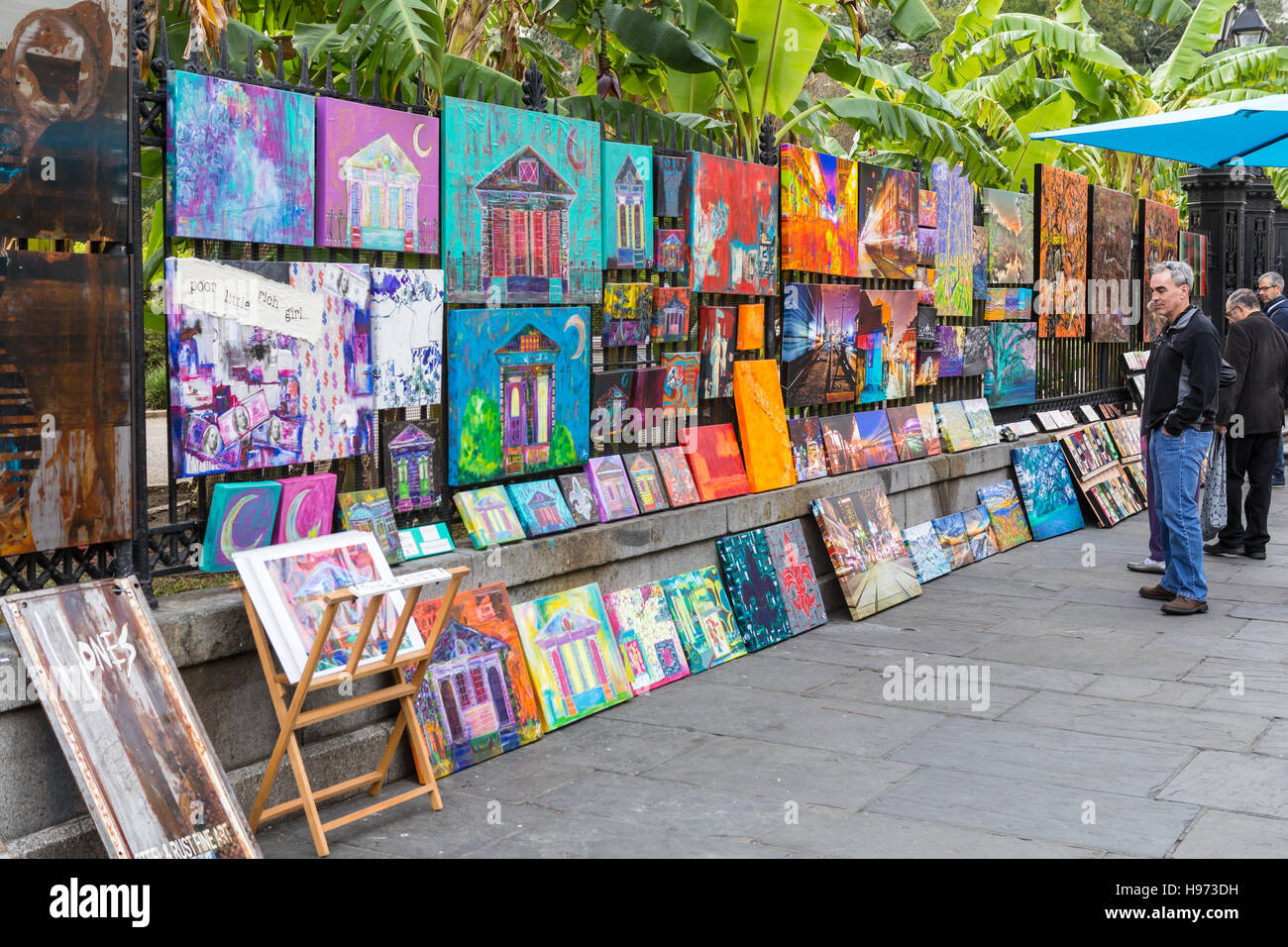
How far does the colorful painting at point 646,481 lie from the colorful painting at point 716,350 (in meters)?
0.76

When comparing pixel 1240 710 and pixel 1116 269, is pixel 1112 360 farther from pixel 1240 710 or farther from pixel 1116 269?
pixel 1240 710

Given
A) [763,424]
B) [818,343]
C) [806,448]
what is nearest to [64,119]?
[763,424]

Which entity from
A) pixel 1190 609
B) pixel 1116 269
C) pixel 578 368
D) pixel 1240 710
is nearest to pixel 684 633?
pixel 578 368

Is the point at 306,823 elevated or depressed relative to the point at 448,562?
depressed

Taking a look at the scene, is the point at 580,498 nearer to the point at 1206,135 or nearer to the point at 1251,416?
the point at 1251,416

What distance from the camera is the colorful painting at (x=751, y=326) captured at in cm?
853

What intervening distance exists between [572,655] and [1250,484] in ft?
22.0

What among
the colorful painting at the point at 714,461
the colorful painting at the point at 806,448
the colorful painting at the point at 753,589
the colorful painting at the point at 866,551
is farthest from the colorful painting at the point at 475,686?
the colorful painting at the point at 806,448

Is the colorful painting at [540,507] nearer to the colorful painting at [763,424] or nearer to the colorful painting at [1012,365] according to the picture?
the colorful painting at [763,424]

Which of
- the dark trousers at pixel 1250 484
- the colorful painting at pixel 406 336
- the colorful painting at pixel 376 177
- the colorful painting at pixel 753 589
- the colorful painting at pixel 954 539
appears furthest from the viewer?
the dark trousers at pixel 1250 484

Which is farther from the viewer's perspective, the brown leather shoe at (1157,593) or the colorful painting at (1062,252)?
the colorful painting at (1062,252)

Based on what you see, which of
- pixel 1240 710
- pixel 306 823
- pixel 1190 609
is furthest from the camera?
pixel 1190 609

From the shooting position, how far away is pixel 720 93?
38.7 ft
